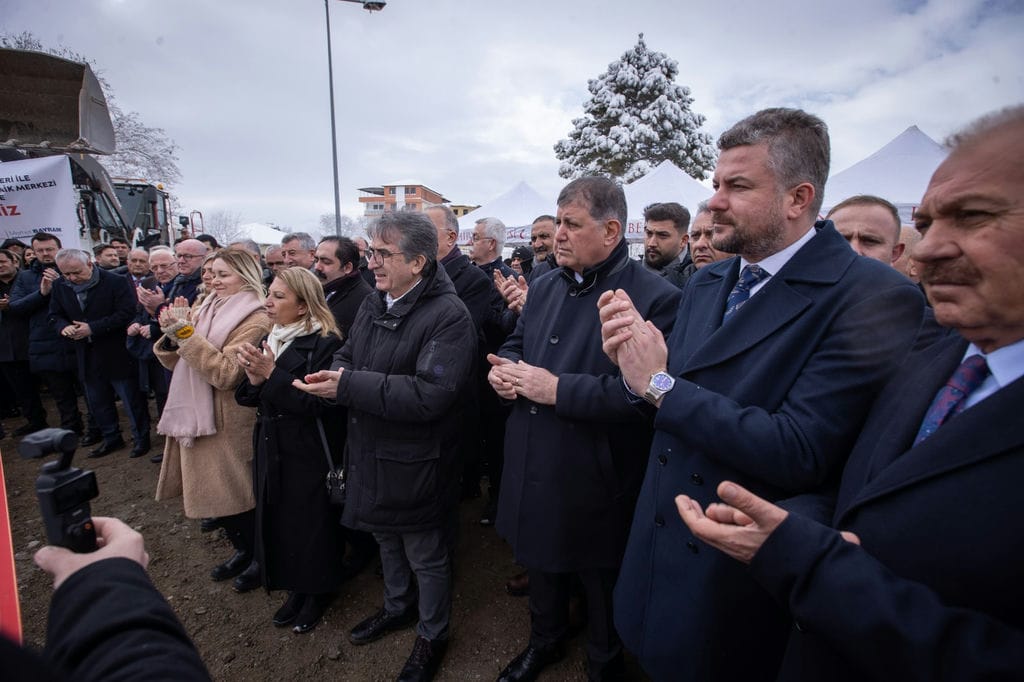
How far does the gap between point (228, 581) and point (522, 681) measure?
2241 millimetres

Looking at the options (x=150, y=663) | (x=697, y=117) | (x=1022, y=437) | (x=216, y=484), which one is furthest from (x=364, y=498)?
(x=697, y=117)

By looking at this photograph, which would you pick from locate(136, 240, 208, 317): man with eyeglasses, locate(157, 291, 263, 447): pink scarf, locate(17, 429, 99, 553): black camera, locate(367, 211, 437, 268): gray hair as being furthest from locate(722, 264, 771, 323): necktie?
locate(136, 240, 208, 317): man with eyeglasses

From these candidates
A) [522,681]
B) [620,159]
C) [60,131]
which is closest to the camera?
[522,681]

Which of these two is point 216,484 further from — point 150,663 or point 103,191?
point 103,191

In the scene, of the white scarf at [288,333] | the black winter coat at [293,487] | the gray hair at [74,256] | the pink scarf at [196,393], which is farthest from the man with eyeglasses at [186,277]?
the black winter coat at [293,487]

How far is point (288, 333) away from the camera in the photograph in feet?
9.52

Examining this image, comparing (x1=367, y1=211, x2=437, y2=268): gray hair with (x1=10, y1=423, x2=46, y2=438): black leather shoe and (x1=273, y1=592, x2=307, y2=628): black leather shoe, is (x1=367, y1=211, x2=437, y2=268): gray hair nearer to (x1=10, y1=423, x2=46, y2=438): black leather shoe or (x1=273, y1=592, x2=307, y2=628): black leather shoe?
(x1=273, y1=592, x2=307, y2=628): black leather shoe

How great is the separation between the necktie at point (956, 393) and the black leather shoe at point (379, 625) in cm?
279

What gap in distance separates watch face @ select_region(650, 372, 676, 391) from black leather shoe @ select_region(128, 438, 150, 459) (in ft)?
Answer: 19.8

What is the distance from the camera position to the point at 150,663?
2.80 ft

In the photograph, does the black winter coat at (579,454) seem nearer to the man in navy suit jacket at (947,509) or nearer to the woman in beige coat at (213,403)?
the man in navy suit jacket at (947,509)

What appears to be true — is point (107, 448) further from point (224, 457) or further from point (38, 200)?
point (38, 200)

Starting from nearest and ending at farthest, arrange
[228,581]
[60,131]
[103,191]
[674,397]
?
1. [674,397]
2. [228,581]
3. [60,131]
4. [103,191]

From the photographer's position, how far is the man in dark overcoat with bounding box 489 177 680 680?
2170 mm
